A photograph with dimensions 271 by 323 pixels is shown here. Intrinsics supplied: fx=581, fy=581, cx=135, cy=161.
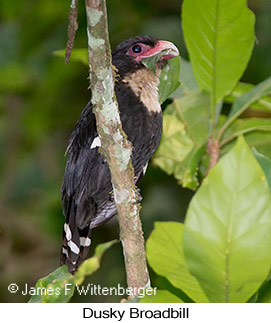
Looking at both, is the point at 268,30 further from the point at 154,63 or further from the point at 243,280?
the point at 243,280

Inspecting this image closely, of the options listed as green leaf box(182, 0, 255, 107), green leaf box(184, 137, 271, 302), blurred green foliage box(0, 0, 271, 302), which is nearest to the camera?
green leaf box(184, 137, 271, 302)

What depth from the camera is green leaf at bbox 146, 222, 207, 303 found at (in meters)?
1.47

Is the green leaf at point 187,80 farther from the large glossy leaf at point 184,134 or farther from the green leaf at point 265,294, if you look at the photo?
the green leaf at point 265,294

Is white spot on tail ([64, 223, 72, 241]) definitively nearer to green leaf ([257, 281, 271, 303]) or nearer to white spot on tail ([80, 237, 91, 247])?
white spot on tail ([80, 237, 91, 247])

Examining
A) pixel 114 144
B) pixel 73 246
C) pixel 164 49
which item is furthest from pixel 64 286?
pixel 164 49

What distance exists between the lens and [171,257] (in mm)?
1496

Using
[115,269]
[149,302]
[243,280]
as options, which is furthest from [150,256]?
[115,269]

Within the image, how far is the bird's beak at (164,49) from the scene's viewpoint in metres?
2.37

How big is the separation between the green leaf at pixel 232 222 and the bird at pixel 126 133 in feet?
3.38

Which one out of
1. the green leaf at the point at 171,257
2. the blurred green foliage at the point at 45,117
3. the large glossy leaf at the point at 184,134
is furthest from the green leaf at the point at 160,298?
the blurred green foliage at the point at 45,117

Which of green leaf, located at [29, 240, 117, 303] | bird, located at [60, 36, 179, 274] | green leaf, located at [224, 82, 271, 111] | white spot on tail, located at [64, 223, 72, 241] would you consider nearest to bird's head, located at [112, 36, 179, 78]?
bird, located at [60, 36, 179, 274]

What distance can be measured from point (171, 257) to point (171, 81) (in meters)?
0.88

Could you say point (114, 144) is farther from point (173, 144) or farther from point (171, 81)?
point (173, 144)

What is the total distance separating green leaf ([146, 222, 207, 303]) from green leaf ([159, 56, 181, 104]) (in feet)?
2.59
